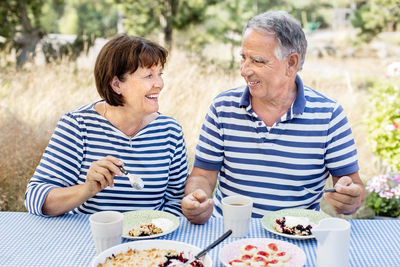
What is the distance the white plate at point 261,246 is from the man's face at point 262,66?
0.82 metres

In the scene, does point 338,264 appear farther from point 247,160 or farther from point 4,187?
point 4,187

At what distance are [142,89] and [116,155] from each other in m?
0.33

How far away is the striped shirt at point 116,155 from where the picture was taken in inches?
82.2

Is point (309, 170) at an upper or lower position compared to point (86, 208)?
upper

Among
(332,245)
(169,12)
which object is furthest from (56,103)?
(169,12)

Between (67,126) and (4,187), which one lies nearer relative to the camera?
(67,126)

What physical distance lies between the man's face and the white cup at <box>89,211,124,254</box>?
95 cm

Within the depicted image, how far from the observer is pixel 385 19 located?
34.1ft

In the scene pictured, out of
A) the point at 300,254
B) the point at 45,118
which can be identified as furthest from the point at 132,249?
the point at 45,118

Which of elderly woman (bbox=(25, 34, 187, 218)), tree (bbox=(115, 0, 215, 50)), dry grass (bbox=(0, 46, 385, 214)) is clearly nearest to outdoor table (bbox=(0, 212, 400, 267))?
elderly woman (bbox=(25, 34, 187, 218))

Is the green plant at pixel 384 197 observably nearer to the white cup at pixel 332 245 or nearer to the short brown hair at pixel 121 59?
the short brown hair at pixel 121 59

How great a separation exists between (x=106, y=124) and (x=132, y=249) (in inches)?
31.6

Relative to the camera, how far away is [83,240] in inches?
66.1

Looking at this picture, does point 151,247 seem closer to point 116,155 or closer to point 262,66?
point 116,155
